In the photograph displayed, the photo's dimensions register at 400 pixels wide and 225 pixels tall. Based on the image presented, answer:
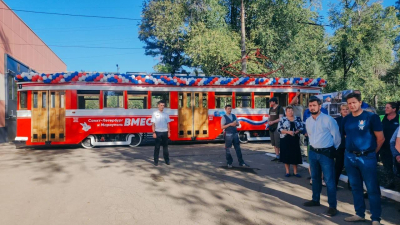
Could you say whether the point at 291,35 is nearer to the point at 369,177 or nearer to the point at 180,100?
the point at 180,100

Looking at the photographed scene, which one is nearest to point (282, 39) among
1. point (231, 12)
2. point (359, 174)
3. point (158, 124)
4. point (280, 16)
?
point (280, 16)

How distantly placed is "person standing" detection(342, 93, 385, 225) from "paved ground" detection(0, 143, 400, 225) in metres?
0.56

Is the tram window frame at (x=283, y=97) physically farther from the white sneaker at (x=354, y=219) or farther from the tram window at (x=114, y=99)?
the white sneaker at (x=354, y=219)

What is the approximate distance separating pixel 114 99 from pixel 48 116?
266cm

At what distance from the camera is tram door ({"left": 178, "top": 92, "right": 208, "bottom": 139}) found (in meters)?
12.7

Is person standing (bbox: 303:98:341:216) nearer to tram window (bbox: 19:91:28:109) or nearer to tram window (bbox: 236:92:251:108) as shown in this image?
tram window (bbox: 236:92:251:108)

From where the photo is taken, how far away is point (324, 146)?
14.6 ft

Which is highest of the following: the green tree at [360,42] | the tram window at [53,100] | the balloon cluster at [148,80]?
the green tree at [360,42]

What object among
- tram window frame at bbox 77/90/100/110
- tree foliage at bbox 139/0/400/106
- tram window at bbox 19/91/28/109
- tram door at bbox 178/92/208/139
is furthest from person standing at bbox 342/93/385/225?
tree foliage at bbox 139/0/400/106

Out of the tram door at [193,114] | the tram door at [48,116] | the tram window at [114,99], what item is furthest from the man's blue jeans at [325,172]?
the tram door at [48,116]

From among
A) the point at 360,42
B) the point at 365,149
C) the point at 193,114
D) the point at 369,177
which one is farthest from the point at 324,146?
the point at 360,42

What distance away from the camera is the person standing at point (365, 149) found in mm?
3900

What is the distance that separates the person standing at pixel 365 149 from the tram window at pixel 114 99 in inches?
385

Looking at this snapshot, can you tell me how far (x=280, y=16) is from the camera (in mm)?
19469
